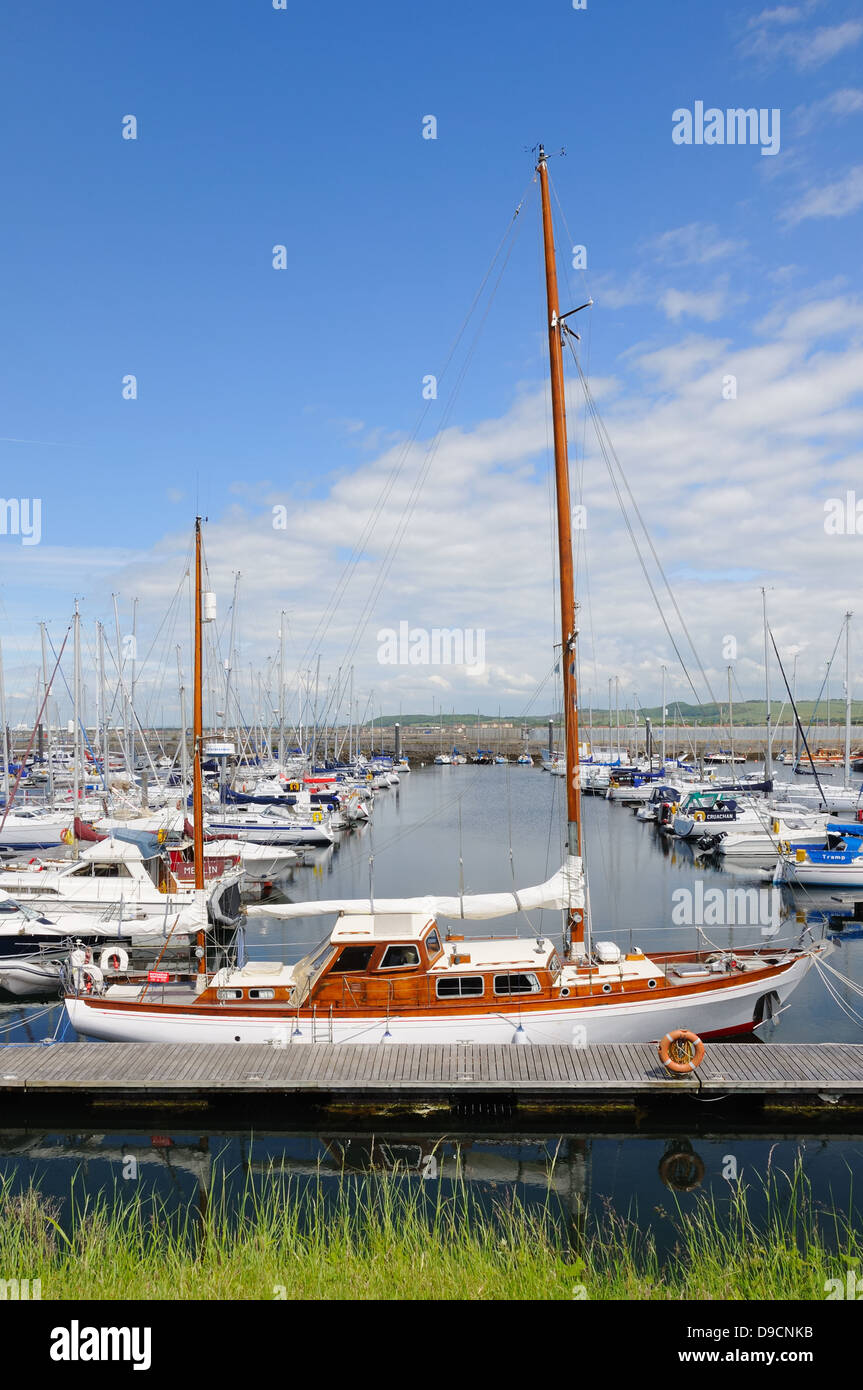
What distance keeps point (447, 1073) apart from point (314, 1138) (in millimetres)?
2824

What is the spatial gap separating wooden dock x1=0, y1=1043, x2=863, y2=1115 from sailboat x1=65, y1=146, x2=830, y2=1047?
1.48 ft

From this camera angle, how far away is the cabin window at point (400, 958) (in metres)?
17.6

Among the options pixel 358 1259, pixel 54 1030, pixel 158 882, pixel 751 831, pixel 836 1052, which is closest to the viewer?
pixel 358 1259

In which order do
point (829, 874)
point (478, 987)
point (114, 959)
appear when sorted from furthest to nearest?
point (829, 874) → point (114, 959) → point (478, 987)

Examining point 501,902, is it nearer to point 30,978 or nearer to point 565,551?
point 565,551

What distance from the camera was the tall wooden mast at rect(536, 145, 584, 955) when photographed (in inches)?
736

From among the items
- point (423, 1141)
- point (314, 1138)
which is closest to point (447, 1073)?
point (423, 1141)

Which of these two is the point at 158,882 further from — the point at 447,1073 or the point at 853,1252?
the point at 853,1252

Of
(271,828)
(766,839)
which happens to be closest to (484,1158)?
(766,839)

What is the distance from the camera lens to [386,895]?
125ft

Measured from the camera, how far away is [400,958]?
1767cm

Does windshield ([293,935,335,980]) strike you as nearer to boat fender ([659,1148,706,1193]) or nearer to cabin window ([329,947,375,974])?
cabin window ([329,947,375,974])

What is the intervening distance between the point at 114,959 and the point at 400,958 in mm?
9947
